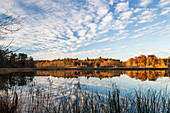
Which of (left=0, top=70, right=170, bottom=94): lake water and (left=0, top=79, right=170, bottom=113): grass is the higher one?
(left=0, top=79, right=170, bottom=113): grass

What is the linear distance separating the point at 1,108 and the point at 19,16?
440cm

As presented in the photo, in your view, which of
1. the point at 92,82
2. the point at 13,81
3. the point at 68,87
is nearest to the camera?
Answer: the point at 68,87

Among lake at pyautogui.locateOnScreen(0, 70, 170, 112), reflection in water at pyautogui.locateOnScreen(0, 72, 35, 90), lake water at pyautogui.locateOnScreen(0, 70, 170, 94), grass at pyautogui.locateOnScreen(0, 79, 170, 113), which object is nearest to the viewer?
grass at pyautogui.locateOnScreen(0, 79, 170, 113)

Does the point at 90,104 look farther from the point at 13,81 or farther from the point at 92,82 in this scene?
the point at 13,81

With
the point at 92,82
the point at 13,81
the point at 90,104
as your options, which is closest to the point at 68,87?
the point at 92,82

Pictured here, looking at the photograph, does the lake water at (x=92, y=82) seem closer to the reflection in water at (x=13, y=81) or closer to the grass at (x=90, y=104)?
the reflection in water at (x=13, y=81)

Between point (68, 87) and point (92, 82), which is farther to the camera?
point (92, 82)

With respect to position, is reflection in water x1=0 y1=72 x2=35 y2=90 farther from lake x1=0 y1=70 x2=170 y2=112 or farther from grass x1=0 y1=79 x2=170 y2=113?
grass x1=0 y1=79 x2=170 y2=113

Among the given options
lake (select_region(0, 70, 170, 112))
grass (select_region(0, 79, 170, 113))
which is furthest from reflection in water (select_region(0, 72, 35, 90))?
grass (select_region(0, 79, 170, 113))

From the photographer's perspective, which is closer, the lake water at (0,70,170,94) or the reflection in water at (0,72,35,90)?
the reflection in water at (0,72,35,90)

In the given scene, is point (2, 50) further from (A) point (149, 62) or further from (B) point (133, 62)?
(B) point (133, 62)

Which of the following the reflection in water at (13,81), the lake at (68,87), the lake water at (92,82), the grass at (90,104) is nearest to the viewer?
the grass at (90,104)

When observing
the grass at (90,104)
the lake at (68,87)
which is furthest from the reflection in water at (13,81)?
the grass at (90,104)

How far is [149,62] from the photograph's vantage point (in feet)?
445
